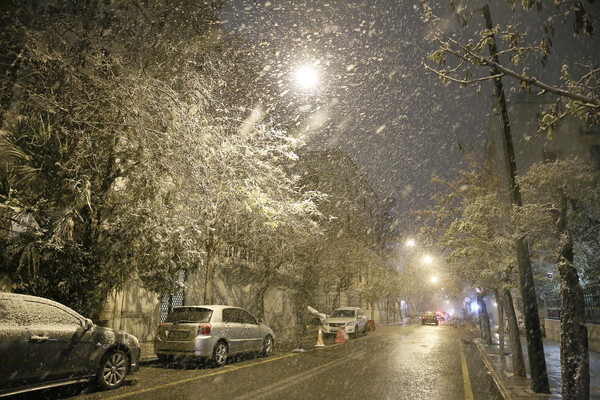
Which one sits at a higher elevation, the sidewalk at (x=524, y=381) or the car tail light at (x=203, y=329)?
the car tail light at (x=203, y=329)

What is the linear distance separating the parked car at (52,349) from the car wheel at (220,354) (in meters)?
2.94

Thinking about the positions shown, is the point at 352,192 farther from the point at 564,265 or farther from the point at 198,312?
the point at 564,265

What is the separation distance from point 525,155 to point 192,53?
2816 cm

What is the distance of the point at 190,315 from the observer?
11.2 metres

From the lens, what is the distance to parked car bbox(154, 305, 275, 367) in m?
10.6

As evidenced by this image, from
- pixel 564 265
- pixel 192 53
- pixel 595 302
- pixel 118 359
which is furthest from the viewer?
pixel 595 302

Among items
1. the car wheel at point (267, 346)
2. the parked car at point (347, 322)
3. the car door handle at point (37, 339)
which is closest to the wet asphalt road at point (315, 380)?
the car wheel at point (267, 346)

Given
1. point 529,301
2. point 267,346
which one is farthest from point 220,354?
point 529,301

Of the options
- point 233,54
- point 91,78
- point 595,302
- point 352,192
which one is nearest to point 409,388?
point 91,78

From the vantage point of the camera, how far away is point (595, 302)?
16828mm

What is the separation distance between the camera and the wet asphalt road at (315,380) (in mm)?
7484

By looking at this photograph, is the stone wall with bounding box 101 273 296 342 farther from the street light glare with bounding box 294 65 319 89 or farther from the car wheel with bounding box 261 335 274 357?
the street light glare with bounding box 294 65 319 89

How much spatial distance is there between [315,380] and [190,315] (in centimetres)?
397

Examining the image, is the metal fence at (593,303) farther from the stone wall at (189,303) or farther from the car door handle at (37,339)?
the car door handle at (37,339)
